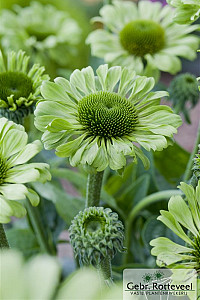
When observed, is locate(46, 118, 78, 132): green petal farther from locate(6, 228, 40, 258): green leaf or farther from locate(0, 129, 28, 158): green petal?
locate(6, 228, 40, 258): green leaf

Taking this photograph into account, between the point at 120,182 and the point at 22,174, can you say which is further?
the point at 120,182

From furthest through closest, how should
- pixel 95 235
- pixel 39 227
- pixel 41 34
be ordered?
pixel 41 34
pixel 39 227
pixel 95 235

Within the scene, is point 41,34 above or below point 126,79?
above

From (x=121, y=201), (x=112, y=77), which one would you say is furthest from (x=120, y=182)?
(x=112, y=77)

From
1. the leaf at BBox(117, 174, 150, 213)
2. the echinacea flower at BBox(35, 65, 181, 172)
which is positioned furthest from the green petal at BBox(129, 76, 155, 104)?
the leaf at BBox(117, 174, 150, 213)

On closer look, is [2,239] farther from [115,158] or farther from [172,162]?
[172,162]

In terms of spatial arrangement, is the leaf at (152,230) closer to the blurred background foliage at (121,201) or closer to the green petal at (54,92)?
the blurred background foliage at (121,201)

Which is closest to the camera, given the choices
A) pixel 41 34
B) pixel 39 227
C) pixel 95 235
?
pixel 95 235
